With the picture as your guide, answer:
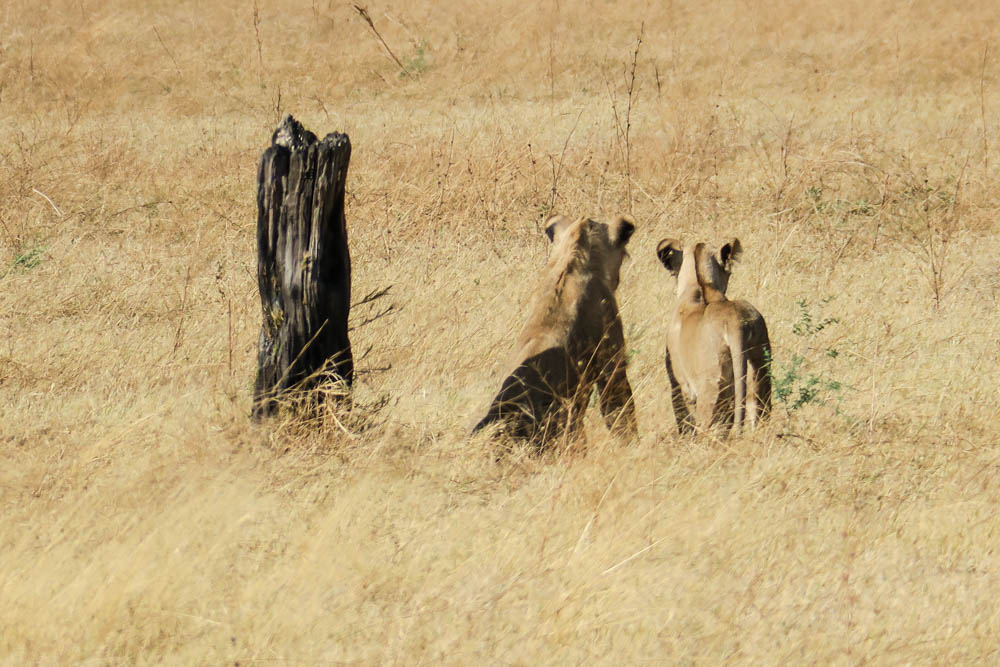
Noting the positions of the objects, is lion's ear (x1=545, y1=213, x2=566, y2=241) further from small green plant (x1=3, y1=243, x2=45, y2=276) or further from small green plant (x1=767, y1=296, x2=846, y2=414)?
small green plant (x1=3, y1=243, x2=45, y2=276)

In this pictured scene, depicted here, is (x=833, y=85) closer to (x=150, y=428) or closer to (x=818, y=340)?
(x=818, y=340)

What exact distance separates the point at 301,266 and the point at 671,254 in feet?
6.47

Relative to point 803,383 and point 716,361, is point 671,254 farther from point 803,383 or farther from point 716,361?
point 803,383

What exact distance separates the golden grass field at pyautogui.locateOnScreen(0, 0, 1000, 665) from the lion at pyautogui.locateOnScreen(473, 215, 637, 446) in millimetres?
167

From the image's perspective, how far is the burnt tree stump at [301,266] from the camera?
4.80 meters

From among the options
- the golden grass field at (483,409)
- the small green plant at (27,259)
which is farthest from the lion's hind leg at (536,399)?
the small green plant at (27,259)

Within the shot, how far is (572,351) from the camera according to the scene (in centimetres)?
501

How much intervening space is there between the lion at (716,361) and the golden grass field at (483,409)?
0.76 ft

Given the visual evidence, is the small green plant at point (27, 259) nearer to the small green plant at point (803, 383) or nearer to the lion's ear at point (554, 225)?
the lion's ear at point (554, 225)

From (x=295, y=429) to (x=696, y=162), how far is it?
23.5 feet

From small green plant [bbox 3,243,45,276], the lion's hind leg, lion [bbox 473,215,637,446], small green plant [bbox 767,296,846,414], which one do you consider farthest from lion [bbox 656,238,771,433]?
small green plant [bbox 3,243,45,276]

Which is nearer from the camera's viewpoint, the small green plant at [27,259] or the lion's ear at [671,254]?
the lion's ear at [671,254]

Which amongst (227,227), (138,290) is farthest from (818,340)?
(227,227)

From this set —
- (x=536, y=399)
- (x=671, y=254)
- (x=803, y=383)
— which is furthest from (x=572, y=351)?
(x=803, y=383)
